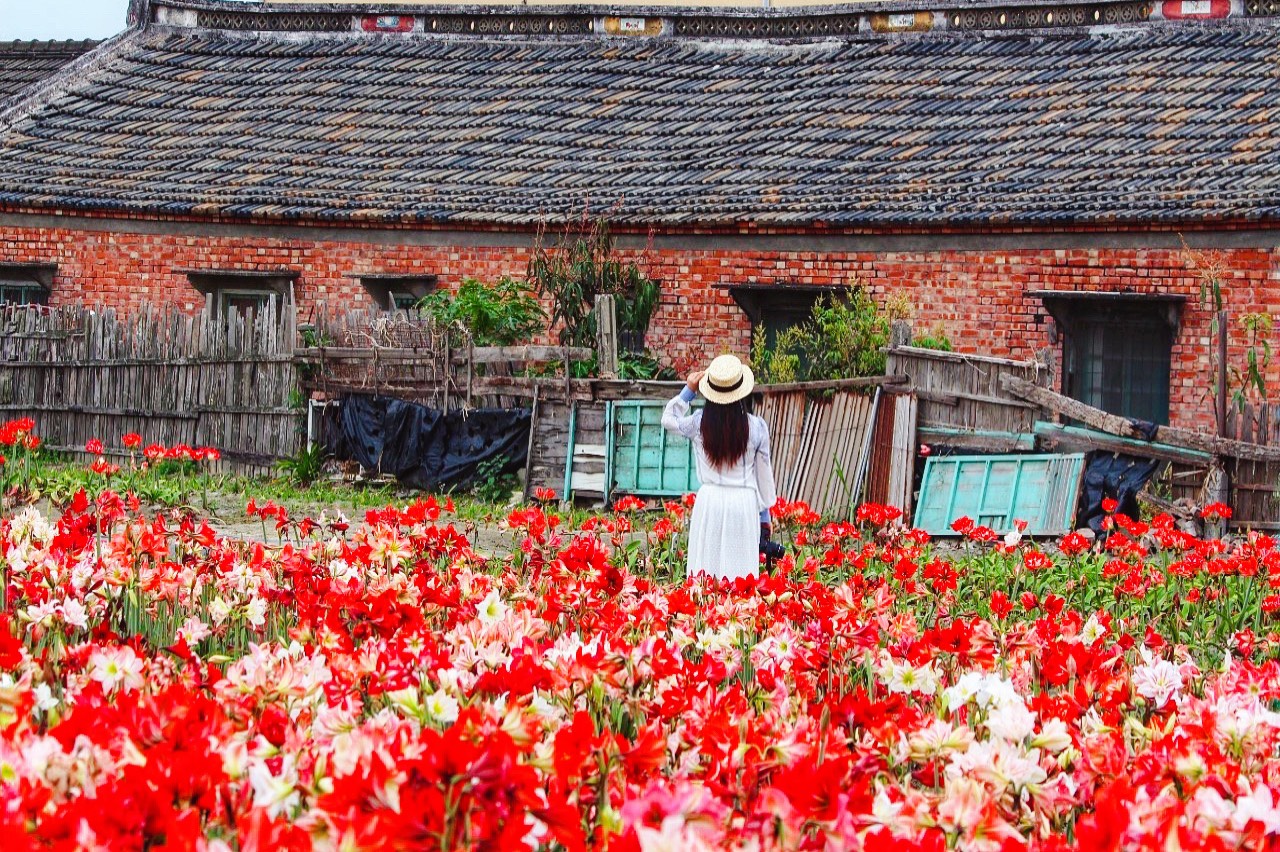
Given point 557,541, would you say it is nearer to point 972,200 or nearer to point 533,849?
point 533,849

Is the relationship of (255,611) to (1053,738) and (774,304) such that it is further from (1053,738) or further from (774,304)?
(774,304)

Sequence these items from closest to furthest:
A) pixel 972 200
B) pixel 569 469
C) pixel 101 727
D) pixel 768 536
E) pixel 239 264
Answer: pixel 101 727 < pixel 768 536 < pixel 569 469 < pixel 972 200 < pixel 239 264

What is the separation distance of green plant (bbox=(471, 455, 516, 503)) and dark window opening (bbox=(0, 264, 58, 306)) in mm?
7562

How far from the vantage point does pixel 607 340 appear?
1612cm

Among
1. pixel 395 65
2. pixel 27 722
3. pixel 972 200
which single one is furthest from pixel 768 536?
pixel 395 65

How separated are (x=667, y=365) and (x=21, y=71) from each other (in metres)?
12.9

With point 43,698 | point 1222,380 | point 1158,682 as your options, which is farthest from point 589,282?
point 43,698

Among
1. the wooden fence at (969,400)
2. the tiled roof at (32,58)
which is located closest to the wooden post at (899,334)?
the wooden fence at (969,400)

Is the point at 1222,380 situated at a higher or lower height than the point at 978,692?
higher

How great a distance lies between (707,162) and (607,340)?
4.17m

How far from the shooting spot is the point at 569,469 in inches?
625

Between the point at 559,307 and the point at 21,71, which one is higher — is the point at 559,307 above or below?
below

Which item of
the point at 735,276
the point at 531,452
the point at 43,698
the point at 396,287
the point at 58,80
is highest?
the point at 58,80

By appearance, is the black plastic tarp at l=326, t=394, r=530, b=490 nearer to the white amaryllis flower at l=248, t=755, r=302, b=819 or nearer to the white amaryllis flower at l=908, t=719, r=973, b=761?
the white amaryllis flower at l=908, t=719, r=973, b=761
